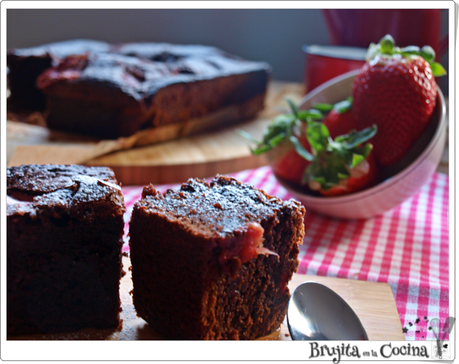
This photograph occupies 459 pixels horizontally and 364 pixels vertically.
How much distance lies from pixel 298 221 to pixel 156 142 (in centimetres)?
140

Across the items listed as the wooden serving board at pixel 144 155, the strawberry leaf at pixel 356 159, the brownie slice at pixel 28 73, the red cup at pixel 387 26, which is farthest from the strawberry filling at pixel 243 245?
the brownie slice at pixel 28 73

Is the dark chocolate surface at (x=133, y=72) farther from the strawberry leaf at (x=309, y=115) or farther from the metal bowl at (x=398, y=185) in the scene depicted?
the metal bowl at (x=398, y=185)

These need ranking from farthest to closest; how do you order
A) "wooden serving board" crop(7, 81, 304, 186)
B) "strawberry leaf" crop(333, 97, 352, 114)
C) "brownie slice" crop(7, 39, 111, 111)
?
"brownie slice" crop(7, 39, 111, 111) → "wooden serving board" crop(7, 81, 304, 186) → "strawberry leaf" crop(333, 97, 352, 114)

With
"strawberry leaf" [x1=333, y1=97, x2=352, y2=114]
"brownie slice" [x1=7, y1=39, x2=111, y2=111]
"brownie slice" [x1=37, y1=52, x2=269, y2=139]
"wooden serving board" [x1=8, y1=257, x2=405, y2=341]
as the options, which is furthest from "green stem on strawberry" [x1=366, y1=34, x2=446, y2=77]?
"brownie slice" [x1=7, y1=39, x2=111, y2=111]

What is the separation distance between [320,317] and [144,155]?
1262mm

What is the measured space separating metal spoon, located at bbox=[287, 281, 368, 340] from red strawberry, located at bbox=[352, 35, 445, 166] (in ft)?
2.07

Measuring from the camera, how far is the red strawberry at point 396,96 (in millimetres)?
1373

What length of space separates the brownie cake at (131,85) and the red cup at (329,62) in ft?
1.76

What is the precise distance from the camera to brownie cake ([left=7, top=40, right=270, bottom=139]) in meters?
2.12

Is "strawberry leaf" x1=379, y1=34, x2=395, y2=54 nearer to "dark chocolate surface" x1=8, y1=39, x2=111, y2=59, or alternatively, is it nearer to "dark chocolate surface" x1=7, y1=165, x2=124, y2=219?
"dark chocolate surface" x1=7, y1=165, x2=124, y2=219

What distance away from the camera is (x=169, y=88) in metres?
2.24

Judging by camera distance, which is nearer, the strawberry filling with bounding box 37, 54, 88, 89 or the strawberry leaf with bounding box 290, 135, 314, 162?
the strawberry leaf with bounding box 290, 135, 314, 162
